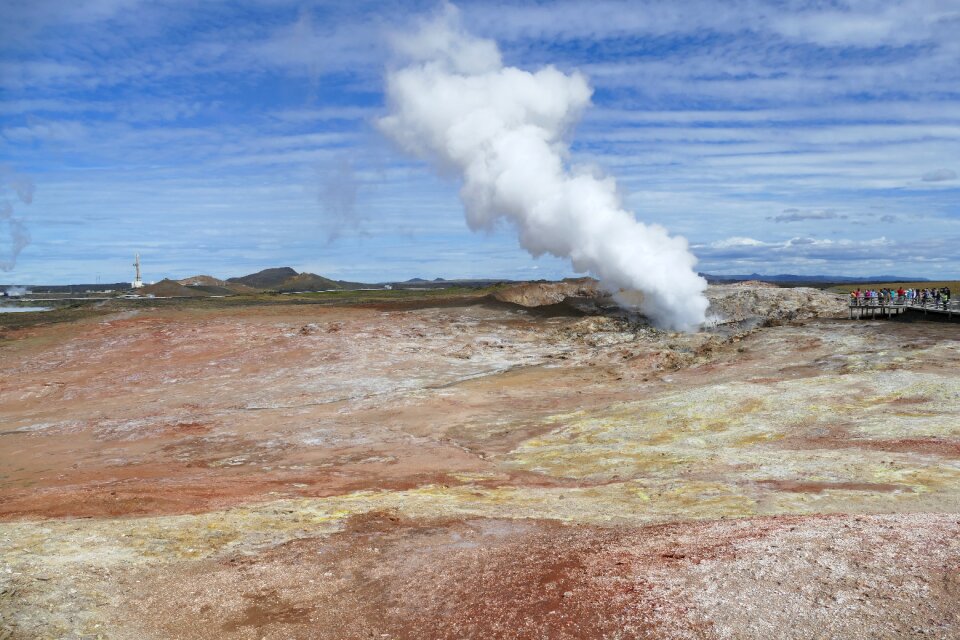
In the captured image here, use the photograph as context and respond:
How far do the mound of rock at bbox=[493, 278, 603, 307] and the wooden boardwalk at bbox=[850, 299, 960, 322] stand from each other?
2753cm

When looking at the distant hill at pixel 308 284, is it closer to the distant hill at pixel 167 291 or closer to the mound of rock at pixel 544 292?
the distant hill at pixel 167 291

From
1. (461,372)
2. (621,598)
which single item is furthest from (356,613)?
(461,372)

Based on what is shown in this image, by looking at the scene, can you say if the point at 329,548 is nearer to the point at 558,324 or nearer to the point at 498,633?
the point at 498,633

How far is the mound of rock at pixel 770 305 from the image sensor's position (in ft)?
179

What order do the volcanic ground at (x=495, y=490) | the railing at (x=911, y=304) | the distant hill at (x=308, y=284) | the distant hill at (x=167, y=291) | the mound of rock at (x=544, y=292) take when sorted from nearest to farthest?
the volcanic ground at (x=495, y=490)
the railing at (x=911, y=304)
the mound of rock at (x=544, y=292)
the distant hill at (x=167, y=291)
the distant hill at (x=308, y=284)

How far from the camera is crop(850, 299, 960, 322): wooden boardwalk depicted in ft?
153

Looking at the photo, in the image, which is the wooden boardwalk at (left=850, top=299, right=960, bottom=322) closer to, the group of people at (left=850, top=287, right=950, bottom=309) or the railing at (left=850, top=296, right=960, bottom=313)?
the railing at (left=850, top=296, right=960, bottom=313)

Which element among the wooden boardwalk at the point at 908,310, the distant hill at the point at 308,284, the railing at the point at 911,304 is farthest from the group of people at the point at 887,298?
the distant hill at the point at 308,284

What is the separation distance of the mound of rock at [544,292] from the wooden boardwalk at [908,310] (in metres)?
27.5

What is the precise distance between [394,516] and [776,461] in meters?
11.2

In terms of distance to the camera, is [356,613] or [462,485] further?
[462,485]

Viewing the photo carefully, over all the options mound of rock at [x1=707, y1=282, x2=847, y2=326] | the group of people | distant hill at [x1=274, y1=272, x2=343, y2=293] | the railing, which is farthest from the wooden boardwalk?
distant hill at [x1=274, y1=272, x2=343, y2=293]

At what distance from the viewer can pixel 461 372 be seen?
41.8 meters

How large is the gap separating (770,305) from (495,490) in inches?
1767
